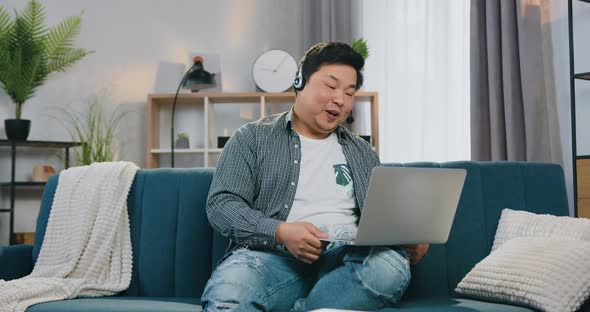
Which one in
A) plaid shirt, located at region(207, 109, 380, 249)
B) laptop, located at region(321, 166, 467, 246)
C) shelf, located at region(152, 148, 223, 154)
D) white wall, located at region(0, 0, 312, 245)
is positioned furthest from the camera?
white wall, located at region(0, 0, 312, 245)

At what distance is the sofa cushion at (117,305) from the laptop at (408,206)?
0.50 meters

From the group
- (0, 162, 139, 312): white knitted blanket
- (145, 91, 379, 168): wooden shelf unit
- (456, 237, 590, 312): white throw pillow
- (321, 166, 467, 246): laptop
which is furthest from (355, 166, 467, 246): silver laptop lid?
(145, 91, 379, 168): wooden shelf unit

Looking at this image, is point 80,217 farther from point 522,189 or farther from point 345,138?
point 522,189

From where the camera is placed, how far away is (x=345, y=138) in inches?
91.7

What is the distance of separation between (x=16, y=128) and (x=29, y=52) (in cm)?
49

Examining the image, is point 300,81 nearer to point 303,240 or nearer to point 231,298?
point 303,240

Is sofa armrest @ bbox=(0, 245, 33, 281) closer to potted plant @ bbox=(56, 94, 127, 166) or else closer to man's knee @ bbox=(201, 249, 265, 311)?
man's knee @ bbox=(201, 249, 265, 311)

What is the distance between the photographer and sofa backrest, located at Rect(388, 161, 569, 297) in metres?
2.37

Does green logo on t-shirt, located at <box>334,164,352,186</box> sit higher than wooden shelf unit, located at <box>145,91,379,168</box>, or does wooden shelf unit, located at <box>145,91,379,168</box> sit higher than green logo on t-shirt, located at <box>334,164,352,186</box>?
wooden shelf unit, located at <box>145,91,379,168</box>

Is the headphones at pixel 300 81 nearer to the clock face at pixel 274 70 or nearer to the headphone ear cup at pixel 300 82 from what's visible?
the headphone ear cup at pixel 300 82

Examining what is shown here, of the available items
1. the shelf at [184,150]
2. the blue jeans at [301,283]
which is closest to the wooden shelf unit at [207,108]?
the shelf at [184,150]

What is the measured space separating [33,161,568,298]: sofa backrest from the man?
0.93 ft

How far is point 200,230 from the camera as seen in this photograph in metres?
2.40

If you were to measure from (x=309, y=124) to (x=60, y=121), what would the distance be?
124 inches
